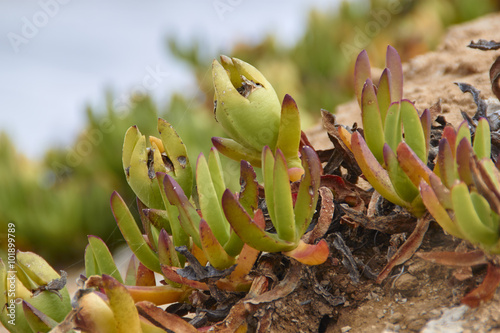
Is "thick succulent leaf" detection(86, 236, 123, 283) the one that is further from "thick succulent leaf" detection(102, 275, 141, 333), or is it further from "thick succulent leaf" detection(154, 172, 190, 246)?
"thick succulent leaf" detection(102, 275, 141, 333)

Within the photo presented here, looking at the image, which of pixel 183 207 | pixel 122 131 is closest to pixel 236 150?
pixel 183 207

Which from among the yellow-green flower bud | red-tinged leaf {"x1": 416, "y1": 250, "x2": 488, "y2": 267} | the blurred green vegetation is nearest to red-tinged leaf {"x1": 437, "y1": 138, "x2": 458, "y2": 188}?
red-tinged leaf {"x1": 416, "y1": 250, "x2": 488, "y2": 267}

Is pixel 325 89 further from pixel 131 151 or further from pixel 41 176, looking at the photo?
pixel 131 151

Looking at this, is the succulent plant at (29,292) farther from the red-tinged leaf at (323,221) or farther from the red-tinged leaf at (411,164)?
the red-tinged leaf at (411,164)

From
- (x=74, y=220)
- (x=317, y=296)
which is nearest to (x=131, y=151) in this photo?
(x=317, y=296)

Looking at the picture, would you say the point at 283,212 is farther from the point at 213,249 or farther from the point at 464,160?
the point at 464,160

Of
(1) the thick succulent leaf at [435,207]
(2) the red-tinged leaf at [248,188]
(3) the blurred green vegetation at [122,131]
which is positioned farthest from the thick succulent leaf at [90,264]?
(3) the blurred green vegetation at [122,131]
